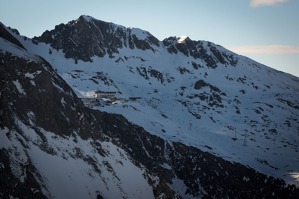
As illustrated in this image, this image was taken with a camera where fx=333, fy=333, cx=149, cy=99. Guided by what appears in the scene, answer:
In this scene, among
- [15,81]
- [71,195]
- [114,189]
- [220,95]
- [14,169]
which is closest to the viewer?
[14,169]

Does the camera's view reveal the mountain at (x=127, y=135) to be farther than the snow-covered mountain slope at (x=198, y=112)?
No

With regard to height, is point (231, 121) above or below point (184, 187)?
above

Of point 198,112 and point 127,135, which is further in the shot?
point 198,112

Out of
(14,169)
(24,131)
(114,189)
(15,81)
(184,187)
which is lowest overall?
(184,187)

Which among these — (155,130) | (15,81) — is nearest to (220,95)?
(155,130)

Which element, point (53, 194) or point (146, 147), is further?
point (146, 147)

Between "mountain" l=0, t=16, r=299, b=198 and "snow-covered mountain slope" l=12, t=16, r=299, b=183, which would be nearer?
"mountain" l=0, t=16, r=299, b=198

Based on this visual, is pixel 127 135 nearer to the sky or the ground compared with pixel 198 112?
nearer to the ground

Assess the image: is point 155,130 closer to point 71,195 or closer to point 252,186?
point 252,186
